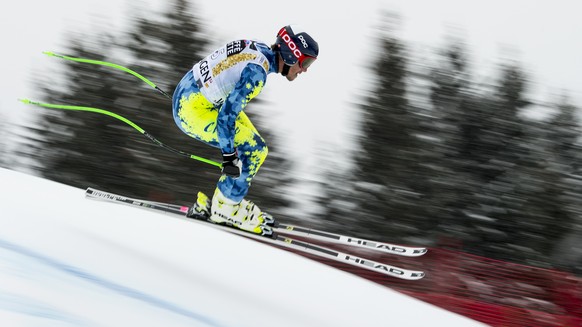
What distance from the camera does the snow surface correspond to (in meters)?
3.94

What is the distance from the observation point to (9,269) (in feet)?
13.7

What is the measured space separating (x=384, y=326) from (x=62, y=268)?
6.23ft

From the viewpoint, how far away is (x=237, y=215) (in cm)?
563

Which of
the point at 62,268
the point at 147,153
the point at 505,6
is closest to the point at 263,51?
the point at 62,268

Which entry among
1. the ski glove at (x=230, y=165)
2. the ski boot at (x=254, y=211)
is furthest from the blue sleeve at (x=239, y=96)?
the ski boot at (x=254, y=211)

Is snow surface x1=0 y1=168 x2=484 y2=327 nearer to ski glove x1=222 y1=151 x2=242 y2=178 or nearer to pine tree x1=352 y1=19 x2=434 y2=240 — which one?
ski glove x1=222 y1=151 x2=242 y2=178

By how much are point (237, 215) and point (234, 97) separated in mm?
1073

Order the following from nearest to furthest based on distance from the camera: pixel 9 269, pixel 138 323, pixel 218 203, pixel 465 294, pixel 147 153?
pixel 138 323, pixel 9 269, pixel 218 203, pixel 465 294, pixel 147 153

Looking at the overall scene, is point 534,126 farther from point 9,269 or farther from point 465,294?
point 9,269

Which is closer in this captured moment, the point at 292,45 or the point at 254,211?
the point at 292,45

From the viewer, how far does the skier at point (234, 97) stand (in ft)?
16.4

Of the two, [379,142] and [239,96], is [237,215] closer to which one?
[239,96]

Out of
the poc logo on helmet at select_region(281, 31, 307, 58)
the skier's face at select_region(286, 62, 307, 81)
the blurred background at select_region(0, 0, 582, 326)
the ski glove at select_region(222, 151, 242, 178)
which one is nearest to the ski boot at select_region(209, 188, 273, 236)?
the ski glove at select_region(222, 151, 242, 178)

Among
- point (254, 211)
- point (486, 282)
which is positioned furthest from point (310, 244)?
point (486, 282)
